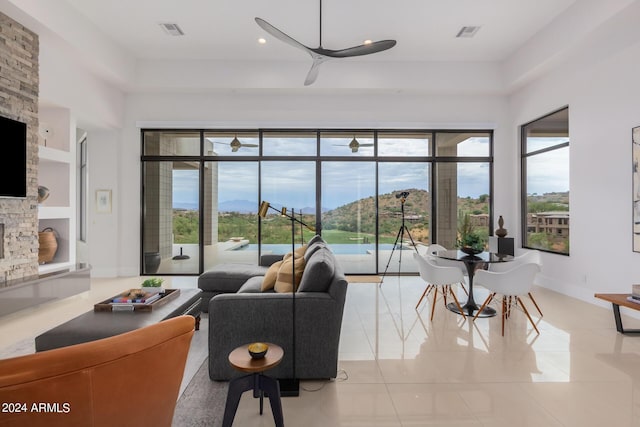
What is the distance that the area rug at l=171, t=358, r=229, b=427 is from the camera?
6.59 feet

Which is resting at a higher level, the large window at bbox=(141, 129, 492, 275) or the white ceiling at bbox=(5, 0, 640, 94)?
the white ceiling at bbox=(5, 0, 640, 94)

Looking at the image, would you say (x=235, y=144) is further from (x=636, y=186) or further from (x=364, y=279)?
(x=636, y=186)

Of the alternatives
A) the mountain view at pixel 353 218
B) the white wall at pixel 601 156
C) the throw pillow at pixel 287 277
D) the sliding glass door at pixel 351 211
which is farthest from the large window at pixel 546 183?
the throw pillow at pixel 287 277

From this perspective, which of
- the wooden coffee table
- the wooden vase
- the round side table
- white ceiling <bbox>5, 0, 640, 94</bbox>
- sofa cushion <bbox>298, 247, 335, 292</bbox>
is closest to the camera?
the round side table

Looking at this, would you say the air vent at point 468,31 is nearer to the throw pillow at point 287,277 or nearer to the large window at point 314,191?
the large window at point 314,191

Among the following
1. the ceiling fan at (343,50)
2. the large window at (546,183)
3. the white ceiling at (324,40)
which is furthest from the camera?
the large window at (546,183)

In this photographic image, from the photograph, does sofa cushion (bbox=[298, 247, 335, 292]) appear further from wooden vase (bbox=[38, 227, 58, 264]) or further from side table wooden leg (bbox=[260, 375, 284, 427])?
wooden vase (bbox=[38, 227, 58, 264])

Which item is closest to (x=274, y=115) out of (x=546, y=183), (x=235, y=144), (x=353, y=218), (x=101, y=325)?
(x=235, y=144)

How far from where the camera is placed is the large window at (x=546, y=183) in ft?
17.4

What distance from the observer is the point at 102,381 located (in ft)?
3.06

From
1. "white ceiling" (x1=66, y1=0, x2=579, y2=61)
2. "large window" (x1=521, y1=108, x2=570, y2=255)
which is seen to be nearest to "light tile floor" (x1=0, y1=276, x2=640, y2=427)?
"large window" (x1=521, y1=108, x2=570, y2=255)

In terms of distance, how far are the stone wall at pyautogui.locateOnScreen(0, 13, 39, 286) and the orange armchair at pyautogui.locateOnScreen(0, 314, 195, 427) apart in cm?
425

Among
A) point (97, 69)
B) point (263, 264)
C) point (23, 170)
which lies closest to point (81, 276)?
point (23, 170)

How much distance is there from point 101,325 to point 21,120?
3389 mm
